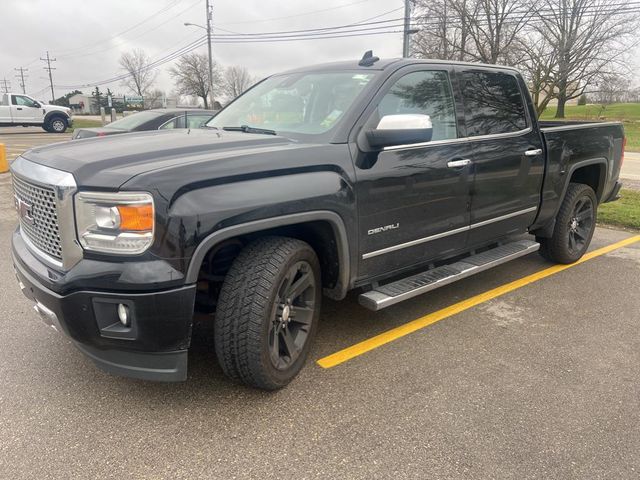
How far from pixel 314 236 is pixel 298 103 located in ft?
3.69

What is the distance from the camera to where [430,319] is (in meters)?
3.99

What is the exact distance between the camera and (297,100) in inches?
145

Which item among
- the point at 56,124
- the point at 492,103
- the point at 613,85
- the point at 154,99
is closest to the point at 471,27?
the point at 613,85

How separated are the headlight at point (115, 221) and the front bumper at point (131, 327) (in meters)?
0.22

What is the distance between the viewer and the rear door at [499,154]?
3.89m

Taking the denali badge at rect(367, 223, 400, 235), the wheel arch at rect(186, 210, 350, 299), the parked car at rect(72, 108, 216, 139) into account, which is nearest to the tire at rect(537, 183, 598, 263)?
the denali badge at rect(367, 223, 400, 235)

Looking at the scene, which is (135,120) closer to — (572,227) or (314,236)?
(314,236)

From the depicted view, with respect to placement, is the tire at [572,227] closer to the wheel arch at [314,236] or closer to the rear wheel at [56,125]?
the wheel arch at [314,236]

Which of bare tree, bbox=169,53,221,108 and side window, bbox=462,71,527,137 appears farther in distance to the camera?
bare tree, bbox=169,53,221,108

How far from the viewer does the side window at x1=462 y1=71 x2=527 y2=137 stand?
3928 mm

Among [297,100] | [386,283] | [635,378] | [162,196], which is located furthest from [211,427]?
[635,378]

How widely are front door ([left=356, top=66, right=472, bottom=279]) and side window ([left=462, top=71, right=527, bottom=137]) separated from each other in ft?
0.72

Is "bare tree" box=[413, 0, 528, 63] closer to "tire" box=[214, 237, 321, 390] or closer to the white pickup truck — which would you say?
the white pickup truck

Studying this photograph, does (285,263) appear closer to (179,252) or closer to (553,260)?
(179,252)
